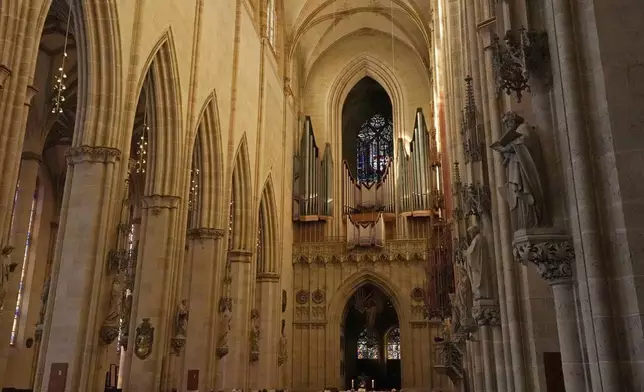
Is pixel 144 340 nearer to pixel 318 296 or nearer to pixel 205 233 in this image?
pixel 205 233

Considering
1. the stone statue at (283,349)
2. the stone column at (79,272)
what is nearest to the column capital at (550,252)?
the stone column at (79,272)

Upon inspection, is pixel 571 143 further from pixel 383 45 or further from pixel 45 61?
pixel 383 45

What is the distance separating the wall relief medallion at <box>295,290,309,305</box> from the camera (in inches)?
1079

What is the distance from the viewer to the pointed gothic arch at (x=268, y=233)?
80.8 ft

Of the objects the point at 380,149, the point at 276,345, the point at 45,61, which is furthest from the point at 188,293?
the point at 380,149

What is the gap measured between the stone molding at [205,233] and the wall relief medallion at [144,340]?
4392 millimetres

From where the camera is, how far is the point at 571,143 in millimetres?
4430

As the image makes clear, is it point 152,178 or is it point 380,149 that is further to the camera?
point 380,149

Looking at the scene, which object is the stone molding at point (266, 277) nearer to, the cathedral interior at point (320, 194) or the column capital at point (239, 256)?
the cathedral interior at point (320, 194)

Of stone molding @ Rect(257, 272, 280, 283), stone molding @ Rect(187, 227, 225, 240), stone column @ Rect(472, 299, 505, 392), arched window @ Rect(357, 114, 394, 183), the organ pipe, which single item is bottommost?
stone column @ Rect(472, 299, 505, 392)

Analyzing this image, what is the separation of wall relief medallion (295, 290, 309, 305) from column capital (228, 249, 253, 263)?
6813 millimetres

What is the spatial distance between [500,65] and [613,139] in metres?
1.32

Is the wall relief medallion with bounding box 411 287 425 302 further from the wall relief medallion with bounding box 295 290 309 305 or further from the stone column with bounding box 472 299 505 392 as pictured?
the stone column with bounding box 472 299 505 392

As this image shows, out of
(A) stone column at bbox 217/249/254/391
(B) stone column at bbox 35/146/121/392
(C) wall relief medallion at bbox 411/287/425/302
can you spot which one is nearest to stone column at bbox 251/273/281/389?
(A) stone column at bbox 217/249/254/391
